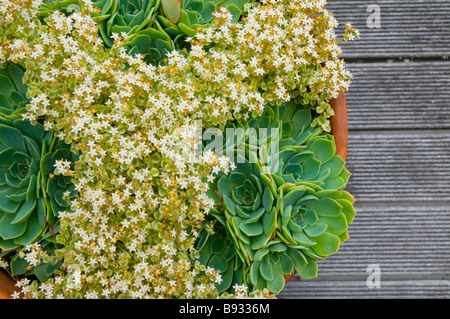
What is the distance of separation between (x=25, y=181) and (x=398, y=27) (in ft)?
A: 3.62

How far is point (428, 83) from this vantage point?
1.18m

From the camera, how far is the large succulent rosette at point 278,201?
→ 2.52 feet

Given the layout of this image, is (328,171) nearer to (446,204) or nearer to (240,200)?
(240,200)

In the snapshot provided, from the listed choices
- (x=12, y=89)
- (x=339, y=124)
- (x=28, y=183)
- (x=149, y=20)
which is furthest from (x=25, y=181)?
(x=339, y=124)

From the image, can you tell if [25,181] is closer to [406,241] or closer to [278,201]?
[278,201]

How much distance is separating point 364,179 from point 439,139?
261 millimetres

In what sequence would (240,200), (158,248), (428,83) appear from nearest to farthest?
(158,248)
(240,200)
(428,83)

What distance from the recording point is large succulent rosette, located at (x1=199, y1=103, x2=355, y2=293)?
0.77 metres

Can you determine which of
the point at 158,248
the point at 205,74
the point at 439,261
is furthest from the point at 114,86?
the point at 439,261

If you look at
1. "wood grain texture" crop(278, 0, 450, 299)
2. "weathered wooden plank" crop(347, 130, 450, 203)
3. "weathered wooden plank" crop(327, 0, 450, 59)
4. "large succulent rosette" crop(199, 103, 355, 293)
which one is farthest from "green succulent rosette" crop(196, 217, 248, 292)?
"weathered wooden plank" crop(327, 0, 450, 59)

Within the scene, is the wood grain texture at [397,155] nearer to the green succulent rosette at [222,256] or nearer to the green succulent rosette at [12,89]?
the green succulent rosette at [222,256]

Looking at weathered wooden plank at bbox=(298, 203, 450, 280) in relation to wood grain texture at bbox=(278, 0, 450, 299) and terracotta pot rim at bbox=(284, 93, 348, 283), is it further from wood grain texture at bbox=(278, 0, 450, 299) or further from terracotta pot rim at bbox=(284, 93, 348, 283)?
terracotta pot rim at bbox=(284, 93, 348, 283)

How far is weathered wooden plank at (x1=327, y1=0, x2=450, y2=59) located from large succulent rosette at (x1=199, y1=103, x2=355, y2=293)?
495 millimetres

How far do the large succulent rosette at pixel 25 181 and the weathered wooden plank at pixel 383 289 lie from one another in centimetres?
77
